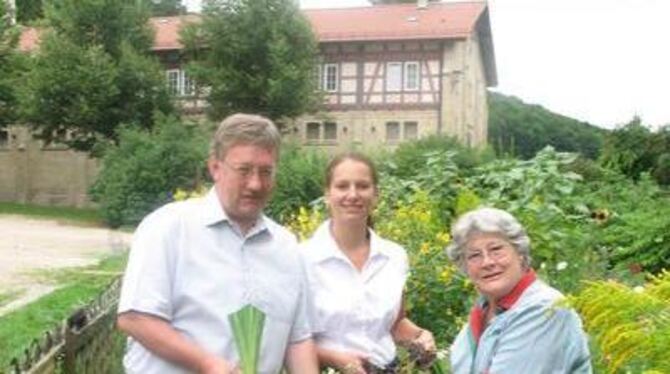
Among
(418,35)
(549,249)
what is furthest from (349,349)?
(418,35)

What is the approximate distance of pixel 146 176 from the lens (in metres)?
30.6

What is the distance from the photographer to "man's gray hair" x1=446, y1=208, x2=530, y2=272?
2.70 m

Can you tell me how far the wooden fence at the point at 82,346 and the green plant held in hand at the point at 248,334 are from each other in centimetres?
145

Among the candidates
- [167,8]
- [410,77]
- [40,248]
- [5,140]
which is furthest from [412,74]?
[167,8]

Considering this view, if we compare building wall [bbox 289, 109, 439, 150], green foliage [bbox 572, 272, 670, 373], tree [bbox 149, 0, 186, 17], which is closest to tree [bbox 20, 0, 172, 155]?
building wall [bbox 289, 109, 439, 150]

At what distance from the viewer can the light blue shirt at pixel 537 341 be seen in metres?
2.54

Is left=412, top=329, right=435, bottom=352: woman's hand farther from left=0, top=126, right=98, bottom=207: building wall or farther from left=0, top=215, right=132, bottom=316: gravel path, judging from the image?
left=0, top=126, right=98, bottom=207: building wall

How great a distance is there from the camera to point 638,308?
6.18 feet

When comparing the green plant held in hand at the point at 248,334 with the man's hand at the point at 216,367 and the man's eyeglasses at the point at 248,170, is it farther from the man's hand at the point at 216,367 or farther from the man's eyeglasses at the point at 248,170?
the man's eyeglasses at the point at 248,170

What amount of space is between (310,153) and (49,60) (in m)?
19.4

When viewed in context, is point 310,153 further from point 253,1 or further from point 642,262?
point 253,1

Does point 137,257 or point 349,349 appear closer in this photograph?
point 137,257

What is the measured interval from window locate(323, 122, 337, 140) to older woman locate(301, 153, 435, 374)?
4219 cm

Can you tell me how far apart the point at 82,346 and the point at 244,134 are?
2.52 meters
